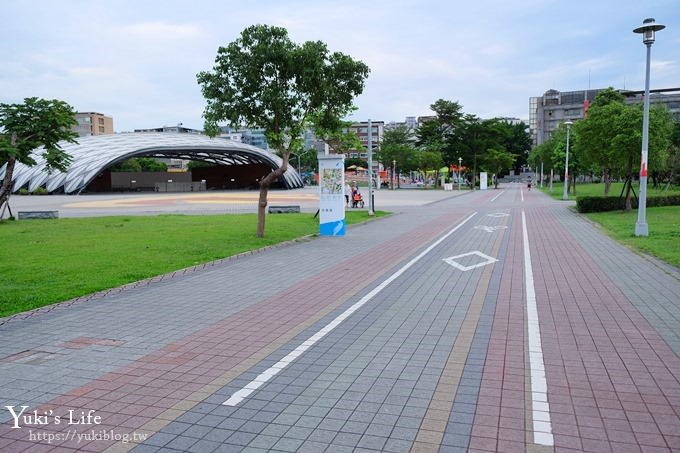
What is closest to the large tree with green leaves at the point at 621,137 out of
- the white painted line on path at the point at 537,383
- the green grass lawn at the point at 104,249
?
the green grass lawn at the point at 104,249

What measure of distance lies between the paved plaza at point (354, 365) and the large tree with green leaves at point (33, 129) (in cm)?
1322

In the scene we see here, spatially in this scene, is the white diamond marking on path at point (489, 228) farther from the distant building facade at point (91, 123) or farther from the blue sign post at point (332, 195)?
the distant building facade at point (91, 123)

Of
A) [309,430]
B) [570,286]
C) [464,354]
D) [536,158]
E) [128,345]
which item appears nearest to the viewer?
[309,430]

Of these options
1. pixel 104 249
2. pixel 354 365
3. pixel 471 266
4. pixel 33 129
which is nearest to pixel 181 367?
pixel 354 365

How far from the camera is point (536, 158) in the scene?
68.9 metres

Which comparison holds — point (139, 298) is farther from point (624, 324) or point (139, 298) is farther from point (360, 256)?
point (624, 324)

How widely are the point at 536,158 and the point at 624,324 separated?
67014mm

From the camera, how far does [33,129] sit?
63.9 ft

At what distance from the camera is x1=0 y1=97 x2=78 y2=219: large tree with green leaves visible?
19.1 metres

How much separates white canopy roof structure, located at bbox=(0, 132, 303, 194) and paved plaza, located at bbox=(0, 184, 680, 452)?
147 feet

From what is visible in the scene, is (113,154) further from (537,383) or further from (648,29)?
(537,383)

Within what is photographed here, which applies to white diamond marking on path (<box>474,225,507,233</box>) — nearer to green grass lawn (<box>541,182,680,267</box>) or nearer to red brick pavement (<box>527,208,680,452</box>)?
green grass lawn (<box>541,182,680,267</box>)

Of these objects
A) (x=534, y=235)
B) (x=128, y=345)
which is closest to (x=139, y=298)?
(x=128, y=345)

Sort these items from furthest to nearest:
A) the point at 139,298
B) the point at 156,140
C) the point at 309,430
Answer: the point at 156,140
the point at 139,298
the point at 309,430
